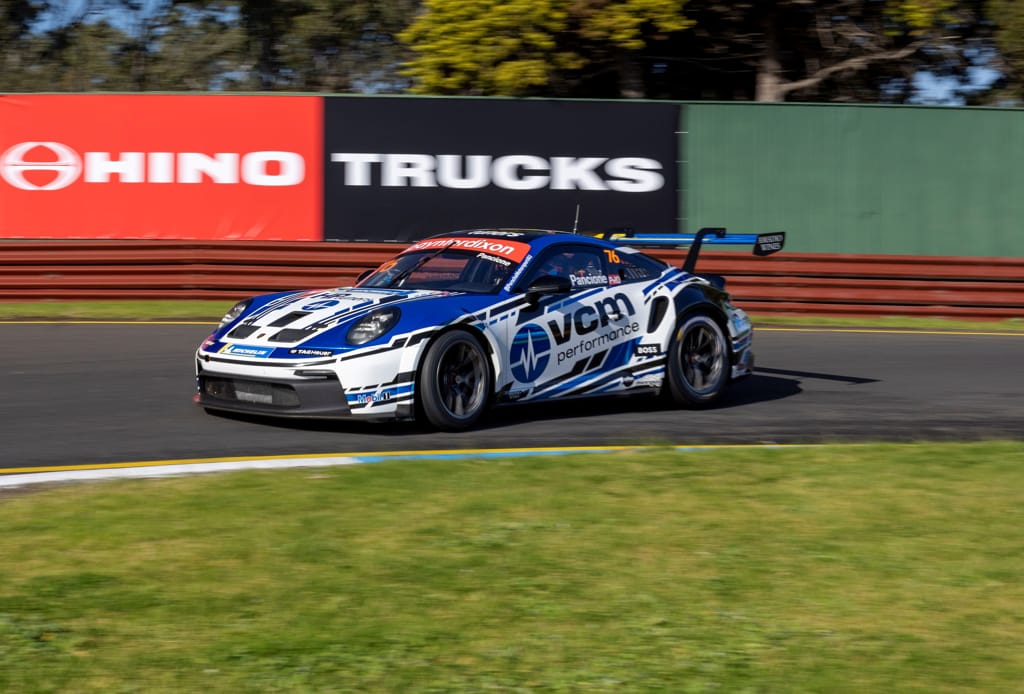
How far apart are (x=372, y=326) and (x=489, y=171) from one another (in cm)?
913

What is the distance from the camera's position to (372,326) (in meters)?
8.15

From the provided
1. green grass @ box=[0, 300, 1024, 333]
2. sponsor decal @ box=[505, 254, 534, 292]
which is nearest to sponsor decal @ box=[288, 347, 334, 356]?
sponsor decal @ box=[505, 254, 534, 292]

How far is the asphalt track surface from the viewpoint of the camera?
7898 mm

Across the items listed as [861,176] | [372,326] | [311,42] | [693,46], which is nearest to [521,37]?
[693,46]

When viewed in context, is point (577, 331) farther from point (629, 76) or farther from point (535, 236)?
point (629, 76)

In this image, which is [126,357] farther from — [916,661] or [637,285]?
[916,661]

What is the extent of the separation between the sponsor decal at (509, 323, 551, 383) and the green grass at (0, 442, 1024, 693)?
165 centimetres

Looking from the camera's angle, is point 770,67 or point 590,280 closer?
point 590,280

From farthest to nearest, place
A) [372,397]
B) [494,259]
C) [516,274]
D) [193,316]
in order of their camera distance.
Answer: [193,316] < [494,259] < [516,274] < [372,397]

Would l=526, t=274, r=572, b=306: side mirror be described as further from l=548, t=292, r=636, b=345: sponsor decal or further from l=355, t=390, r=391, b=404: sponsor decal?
l=355, t=390, r=391, b=404: sponsor decal

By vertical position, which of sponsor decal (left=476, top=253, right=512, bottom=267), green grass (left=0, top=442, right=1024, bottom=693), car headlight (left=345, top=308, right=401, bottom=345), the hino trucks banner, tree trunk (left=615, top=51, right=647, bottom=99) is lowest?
green grass (left=0, top=442, right=1024, bottom=693)

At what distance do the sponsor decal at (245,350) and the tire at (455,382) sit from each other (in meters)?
0.96

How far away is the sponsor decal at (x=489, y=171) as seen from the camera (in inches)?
668

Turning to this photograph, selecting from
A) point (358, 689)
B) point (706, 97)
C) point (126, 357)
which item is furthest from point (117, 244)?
point (358, 689)
